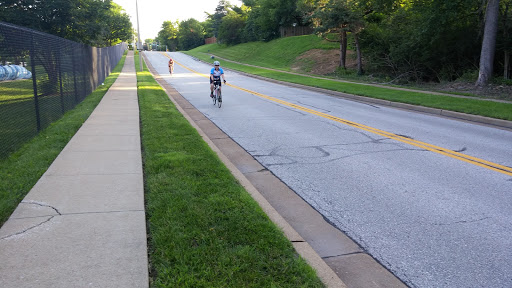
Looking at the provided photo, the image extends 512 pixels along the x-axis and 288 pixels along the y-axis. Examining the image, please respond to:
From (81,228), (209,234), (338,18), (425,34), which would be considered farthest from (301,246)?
(338,18)

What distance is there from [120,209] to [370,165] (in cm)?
418

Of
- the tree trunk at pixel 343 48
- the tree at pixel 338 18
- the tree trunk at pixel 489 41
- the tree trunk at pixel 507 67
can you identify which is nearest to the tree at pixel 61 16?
the tree at pixel 338 18

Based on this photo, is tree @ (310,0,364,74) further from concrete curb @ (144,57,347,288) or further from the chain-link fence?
concrete curb @ (144,57,347,288)

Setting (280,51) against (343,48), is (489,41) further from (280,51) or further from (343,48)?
(280,51)

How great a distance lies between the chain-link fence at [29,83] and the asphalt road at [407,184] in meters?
4.32

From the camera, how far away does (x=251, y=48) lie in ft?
202

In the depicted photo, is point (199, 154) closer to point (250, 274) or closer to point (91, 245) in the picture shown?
point (91, 245)

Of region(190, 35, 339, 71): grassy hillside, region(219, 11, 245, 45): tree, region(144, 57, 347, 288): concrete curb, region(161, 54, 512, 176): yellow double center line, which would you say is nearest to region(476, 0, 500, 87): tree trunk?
region(161, 54, 512, 176): yellow double center line

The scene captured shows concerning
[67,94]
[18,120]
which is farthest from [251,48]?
[18,120]

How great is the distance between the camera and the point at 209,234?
3971 millimetres

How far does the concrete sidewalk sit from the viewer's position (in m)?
3.23

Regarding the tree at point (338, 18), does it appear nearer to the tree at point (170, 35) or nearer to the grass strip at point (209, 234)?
the grass strip at point (209, 234)

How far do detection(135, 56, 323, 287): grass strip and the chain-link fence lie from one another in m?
2.99

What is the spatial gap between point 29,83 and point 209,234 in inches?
244
